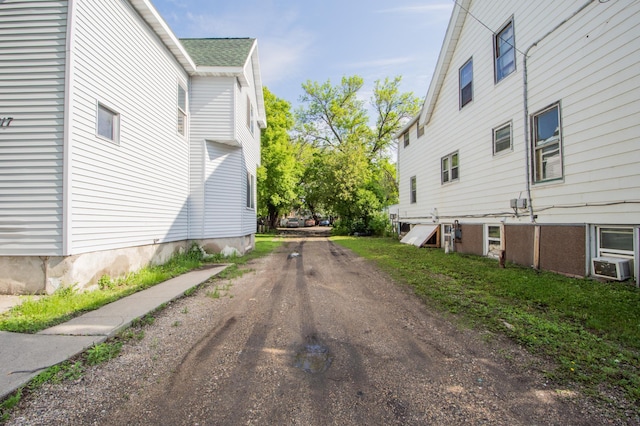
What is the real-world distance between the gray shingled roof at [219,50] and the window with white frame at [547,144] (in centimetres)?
866

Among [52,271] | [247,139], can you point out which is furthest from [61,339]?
[247,139]

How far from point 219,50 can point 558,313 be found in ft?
40.1

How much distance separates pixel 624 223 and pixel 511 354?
402cm

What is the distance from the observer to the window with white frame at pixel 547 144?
6629 mm

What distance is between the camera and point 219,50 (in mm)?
11148

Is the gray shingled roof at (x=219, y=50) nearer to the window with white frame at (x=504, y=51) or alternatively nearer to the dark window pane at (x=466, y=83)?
the dark window pane at (x=466, y=83)

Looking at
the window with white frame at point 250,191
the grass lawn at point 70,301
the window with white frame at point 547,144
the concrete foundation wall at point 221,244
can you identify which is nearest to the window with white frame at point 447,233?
the window with white frame at point 547,144

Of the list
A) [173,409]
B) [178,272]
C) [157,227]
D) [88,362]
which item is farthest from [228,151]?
[173,409]

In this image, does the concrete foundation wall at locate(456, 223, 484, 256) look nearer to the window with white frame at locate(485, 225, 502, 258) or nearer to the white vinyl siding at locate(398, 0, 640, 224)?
the window with white frame at locate(485, 225, 502, 258)

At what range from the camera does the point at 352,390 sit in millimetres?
2506

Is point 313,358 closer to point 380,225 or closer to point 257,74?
point 257,74

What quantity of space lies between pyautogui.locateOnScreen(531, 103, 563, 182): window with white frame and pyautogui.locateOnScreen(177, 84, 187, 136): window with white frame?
974cm

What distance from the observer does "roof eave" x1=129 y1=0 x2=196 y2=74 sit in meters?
7.13

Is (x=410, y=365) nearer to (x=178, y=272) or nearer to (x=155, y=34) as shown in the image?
(x=178, y=272)
